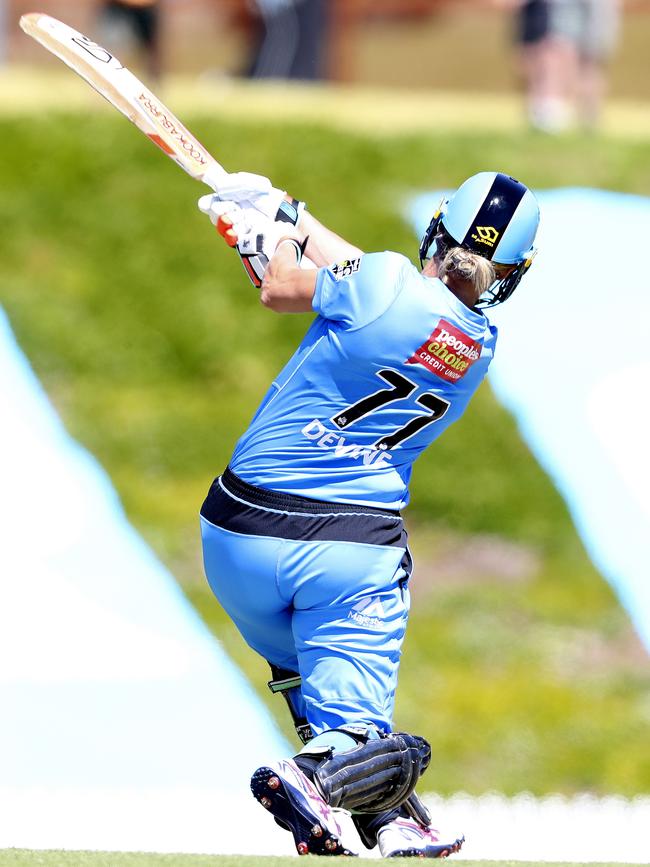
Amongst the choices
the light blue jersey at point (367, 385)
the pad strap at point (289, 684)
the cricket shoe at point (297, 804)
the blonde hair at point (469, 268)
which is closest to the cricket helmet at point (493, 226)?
the blonde hair at point (469, 268)

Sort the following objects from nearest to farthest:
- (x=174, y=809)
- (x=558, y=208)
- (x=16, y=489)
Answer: (x=174, y=809), (x=16, y=489), (x=558, y=208)

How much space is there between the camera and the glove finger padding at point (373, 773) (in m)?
4.45

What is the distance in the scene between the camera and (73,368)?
12.2 metres

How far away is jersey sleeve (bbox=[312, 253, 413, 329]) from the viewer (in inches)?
175

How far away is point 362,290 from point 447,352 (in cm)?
30

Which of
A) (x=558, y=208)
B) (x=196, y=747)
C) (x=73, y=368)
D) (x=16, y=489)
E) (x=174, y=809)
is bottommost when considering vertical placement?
(x=174, y=809)

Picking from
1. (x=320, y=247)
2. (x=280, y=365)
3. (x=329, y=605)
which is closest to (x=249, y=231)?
(x=320, y=247)

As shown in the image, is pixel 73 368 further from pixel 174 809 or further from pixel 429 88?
pixel 429 88

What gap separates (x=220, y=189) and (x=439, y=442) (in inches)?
279

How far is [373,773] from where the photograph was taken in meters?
4.52

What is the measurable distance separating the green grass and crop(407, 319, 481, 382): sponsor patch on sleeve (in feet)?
19.1

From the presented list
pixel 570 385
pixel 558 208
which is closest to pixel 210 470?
pixel 570 385

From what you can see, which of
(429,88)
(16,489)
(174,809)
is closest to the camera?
(174,809)

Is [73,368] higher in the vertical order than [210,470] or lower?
higher
